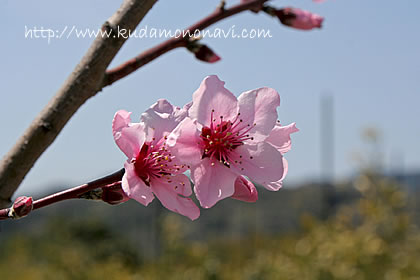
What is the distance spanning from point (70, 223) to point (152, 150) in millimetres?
4532

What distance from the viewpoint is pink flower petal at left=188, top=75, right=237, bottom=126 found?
50cm

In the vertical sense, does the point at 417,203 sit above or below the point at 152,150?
below

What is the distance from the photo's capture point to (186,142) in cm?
49

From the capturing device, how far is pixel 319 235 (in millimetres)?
3102

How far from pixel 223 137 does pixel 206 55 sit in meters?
0.28

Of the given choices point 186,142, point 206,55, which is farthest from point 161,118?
point 206,55

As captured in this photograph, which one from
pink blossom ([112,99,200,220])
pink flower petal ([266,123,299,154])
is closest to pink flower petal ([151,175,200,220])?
pink blossom ([112,99,200,220])

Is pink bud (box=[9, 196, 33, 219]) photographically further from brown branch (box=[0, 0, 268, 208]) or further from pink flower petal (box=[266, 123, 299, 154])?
pink flower petal (box=[266, 123, 299, 154])

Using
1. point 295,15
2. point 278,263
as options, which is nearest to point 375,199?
Result: point 278,263

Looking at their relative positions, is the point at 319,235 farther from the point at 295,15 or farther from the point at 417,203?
the point at 417,203

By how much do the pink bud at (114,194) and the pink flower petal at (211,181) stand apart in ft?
0.23

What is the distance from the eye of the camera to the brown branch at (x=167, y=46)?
65 cm

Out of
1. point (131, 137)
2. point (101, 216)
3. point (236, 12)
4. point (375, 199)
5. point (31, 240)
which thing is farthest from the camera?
point (101, 216)

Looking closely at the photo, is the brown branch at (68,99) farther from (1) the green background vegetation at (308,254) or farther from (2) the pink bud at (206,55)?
(1) the green background vegetation at (308,254)
